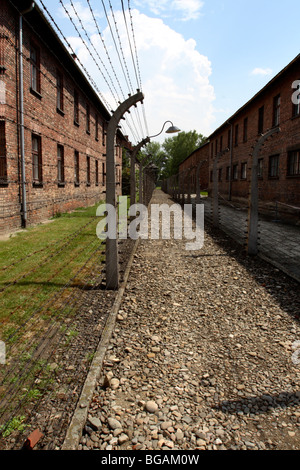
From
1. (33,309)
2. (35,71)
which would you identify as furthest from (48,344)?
(35,71)

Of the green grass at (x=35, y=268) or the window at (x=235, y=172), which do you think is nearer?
the green grass at (x=35, y=268)

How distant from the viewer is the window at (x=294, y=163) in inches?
548

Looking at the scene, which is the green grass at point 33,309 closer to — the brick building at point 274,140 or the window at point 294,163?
the brick building at point 274,140

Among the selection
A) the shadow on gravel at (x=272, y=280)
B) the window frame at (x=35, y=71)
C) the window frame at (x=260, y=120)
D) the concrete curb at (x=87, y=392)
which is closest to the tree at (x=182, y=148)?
the window frame at (x=260, y=120)

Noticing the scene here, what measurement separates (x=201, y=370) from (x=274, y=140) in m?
15.6

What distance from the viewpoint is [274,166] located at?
16703 millimetres

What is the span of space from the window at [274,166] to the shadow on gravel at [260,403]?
579 inches

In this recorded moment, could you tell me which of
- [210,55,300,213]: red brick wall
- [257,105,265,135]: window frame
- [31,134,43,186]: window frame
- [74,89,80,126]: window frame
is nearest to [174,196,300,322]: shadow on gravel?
[210,55,300,213]: red brick wall

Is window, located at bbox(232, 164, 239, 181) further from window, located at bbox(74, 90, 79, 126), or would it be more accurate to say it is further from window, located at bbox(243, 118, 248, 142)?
window, located at bbox(74, 90, 79, 126)

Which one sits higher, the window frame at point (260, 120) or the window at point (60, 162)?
the window frame at point (260, 120)

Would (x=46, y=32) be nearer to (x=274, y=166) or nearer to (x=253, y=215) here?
(x=253, y=215)

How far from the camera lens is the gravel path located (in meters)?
2.33

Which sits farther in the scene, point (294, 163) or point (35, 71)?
point (294, 163)
